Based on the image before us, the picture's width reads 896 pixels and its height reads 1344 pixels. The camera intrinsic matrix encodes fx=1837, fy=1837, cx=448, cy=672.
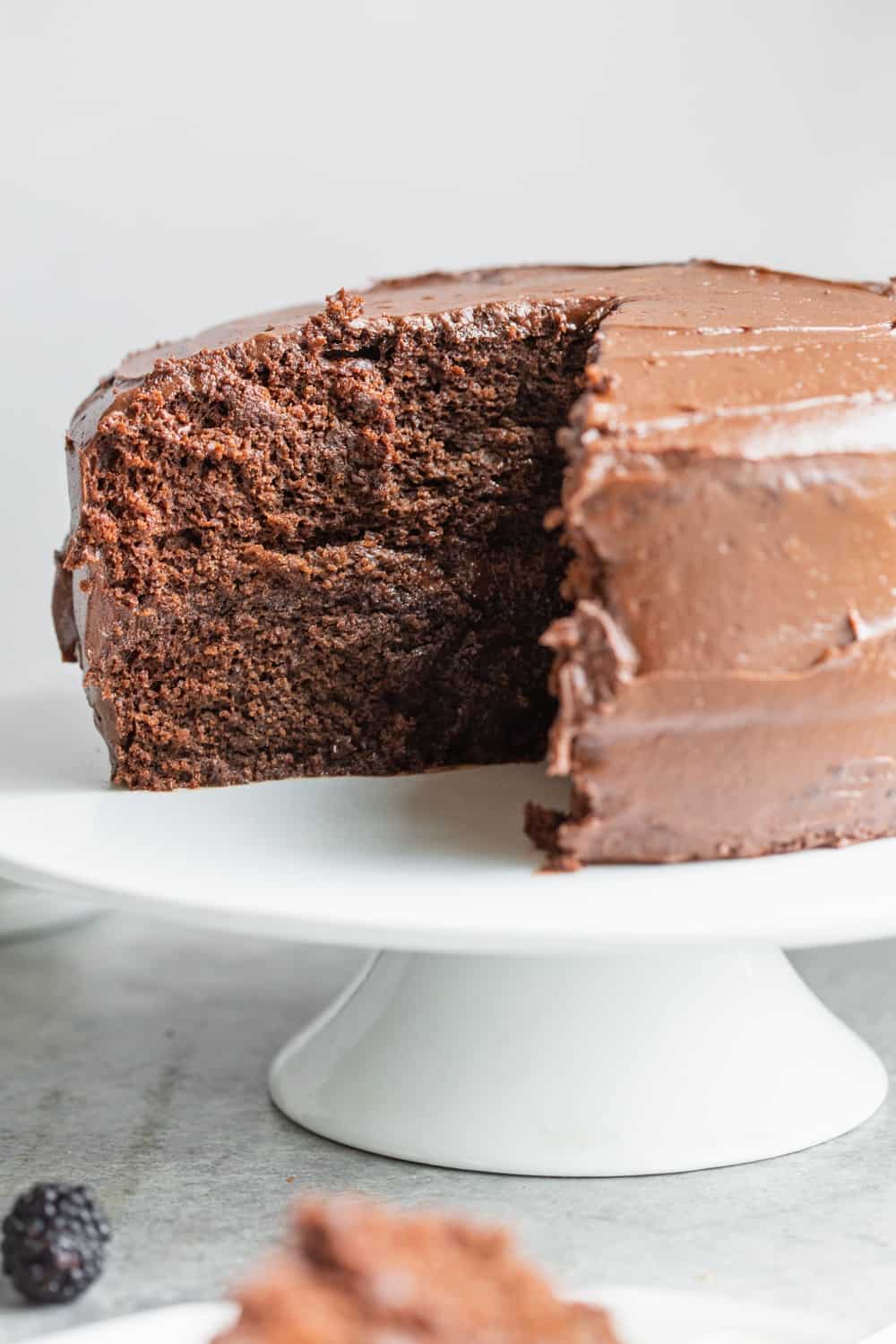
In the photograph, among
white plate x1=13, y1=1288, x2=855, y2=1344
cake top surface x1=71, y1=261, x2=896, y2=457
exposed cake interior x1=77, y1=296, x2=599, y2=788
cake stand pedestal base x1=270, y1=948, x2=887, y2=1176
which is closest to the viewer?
white plate x1=13, y1=1288, x2=855, y2=1344

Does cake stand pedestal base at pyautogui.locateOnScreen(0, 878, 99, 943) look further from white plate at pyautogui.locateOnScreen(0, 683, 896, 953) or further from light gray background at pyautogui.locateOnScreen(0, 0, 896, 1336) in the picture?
white plate at pyautogui.locateOnScreen(0, 683, 896, 953)

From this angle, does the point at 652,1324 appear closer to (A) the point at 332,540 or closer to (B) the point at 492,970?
(B) the point at 492,970

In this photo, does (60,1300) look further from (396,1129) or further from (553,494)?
(553,494)

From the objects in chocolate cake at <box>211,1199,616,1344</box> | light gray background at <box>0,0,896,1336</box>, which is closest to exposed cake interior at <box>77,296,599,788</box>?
light gray background at <box>0,0,896,1336</box>

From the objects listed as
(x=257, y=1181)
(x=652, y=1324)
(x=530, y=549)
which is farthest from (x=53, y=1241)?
A: (x=530, y=549)

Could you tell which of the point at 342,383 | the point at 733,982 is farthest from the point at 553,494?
the point at 733,982

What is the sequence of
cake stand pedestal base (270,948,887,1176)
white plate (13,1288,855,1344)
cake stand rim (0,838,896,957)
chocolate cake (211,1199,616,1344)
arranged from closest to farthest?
chocolate cake (211,1199,616,1344) < white plate (13,1288,855,1344) < cake stand rim (0,838,896,957) < cake stand pedestal base (270,948,887,1176)

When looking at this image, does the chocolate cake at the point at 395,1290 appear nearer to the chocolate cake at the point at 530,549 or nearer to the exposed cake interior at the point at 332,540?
the chocolate cake at the point at 530,549

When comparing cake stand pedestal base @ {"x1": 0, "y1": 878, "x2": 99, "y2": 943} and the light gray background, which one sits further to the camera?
the light gray background
